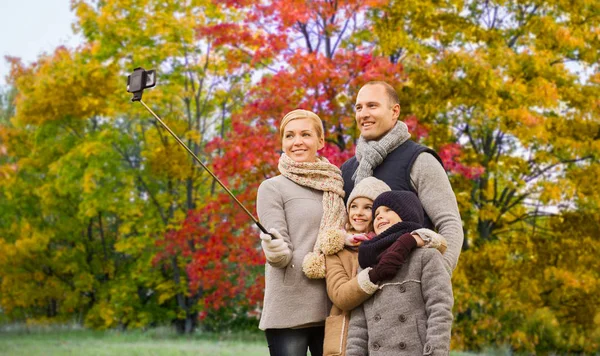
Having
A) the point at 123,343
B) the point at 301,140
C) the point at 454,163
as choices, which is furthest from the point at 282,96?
the point at 301,140

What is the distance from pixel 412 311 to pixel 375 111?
0.93 meters

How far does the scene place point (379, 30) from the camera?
38.5ft

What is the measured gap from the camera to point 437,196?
3.13 meters

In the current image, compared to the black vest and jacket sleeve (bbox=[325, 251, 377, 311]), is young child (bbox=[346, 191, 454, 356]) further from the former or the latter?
the black vest

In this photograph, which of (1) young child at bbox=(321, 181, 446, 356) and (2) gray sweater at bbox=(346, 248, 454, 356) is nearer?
(2) gray sweater at bbox=(346, 248, 454, 356)

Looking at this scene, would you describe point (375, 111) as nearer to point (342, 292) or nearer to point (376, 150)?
→ point (376, 150)

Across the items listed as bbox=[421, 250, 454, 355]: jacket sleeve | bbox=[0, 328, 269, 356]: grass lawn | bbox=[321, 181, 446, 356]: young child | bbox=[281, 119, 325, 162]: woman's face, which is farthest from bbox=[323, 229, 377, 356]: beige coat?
bbox=[0, 328, 269, 356]: grass lawn

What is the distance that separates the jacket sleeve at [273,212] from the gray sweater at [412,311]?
1.57 ft

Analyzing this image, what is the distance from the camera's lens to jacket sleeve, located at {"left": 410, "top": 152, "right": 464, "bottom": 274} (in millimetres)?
3076

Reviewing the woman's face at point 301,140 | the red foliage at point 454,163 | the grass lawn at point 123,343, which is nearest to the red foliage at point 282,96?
the red foliage at point 454,163

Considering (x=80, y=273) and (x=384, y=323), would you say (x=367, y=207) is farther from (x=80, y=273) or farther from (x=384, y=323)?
(x=80, y=273)

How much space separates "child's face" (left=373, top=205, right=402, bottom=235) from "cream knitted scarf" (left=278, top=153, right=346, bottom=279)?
245mm

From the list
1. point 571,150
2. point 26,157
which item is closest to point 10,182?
point 26,157

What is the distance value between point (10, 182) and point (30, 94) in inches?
90.1
